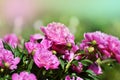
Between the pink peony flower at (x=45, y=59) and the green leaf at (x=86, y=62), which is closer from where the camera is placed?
the pink peony flower at (x=45, y=59)

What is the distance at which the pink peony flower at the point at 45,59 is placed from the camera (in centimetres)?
268

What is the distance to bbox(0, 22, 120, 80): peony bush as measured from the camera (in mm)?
2683

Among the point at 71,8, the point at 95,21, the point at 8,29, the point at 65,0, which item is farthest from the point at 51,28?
the point at 65,0

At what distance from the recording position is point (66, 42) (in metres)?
2.79

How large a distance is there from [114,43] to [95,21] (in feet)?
22.3

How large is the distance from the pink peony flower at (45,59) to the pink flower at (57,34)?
11cm

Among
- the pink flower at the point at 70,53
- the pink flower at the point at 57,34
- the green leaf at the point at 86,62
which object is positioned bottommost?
the green leaf at the point at 86,62

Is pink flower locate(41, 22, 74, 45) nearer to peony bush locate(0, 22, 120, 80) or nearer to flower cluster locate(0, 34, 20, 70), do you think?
peony bush locate(0, 22, 120, 80)

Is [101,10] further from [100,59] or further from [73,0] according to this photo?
[100,59]

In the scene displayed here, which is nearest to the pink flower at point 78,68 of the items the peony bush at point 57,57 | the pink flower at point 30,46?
the peony bush at point 57,57

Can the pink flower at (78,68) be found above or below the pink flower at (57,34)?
below

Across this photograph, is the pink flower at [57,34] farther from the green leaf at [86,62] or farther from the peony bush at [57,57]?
the green leaf at [86,62]

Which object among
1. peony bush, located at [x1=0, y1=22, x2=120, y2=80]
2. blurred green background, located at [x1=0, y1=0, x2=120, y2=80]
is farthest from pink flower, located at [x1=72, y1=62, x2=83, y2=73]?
blurred green background, located at [x1=0, y1=0, x2=120, y2=80]

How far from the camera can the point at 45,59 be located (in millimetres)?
2709
